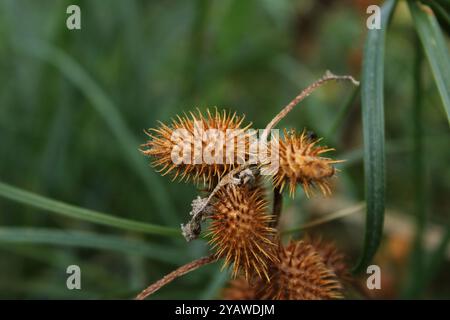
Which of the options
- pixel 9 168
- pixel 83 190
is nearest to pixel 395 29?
pixel 83 190

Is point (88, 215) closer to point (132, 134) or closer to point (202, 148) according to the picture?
point (202, 148)

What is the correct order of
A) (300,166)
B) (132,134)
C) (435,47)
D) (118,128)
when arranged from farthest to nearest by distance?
(132,134) → (118,128) → (435,47) → (300,166)

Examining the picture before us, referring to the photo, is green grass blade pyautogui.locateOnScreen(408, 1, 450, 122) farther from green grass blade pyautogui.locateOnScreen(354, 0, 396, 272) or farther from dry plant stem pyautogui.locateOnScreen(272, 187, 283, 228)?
dry plant stem pyautogui.locateOnScreen(272, 187, 283, 228)

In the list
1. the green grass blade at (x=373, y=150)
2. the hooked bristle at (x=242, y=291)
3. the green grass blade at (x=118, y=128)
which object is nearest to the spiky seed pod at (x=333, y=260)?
the green grass blade at (x=373, y=150)

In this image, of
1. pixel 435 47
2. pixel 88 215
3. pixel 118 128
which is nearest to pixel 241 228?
pixel 88 215

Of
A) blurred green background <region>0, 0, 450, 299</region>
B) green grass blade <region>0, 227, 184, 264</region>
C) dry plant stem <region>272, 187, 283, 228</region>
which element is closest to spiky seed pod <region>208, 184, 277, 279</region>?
dry plant stem <region>272, 187, 283, 228</region>

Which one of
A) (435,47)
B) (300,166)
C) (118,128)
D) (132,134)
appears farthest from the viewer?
(132,134)

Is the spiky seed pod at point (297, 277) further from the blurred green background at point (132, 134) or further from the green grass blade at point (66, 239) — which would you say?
the blurred green background at point (132, 134)
